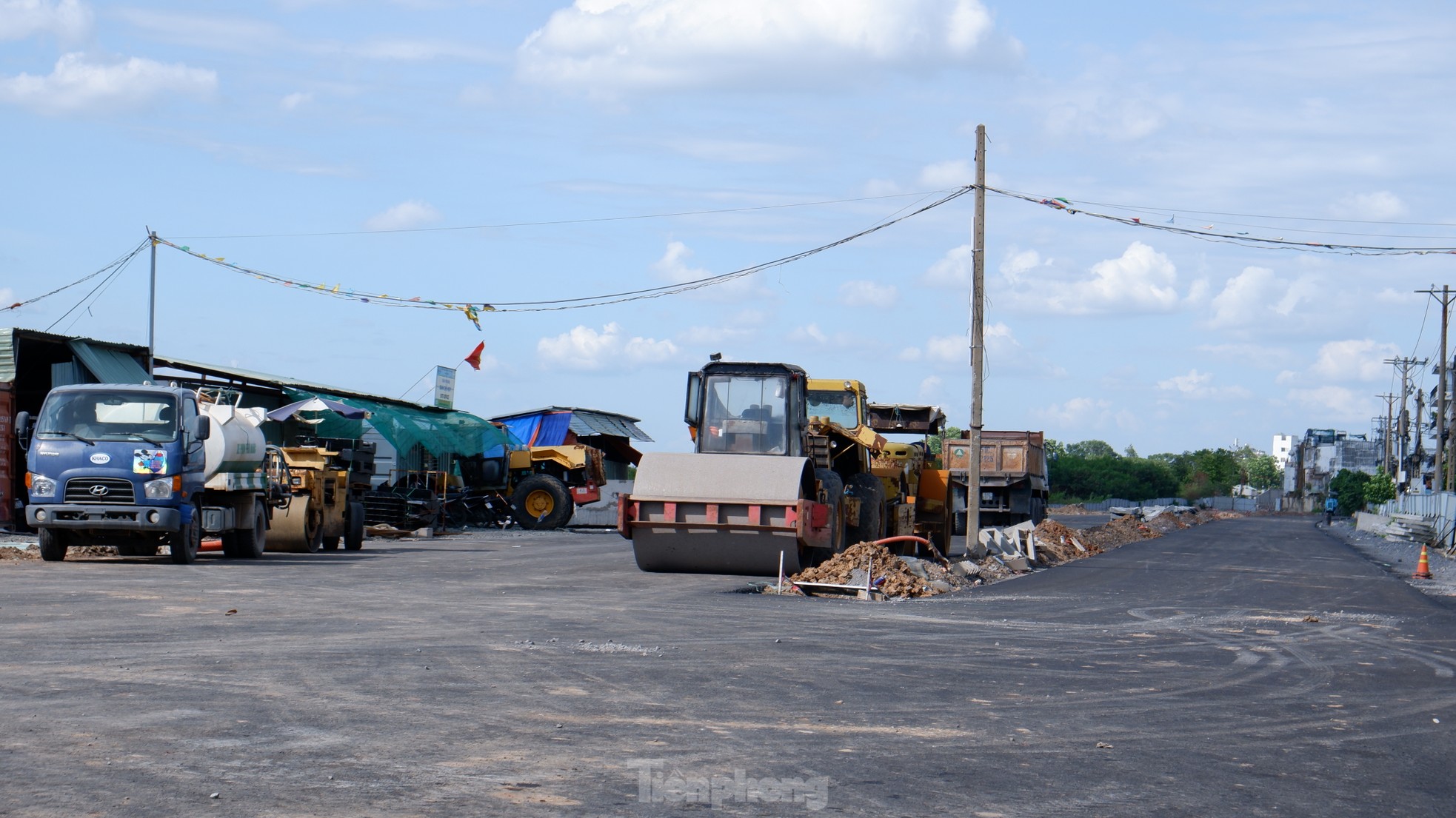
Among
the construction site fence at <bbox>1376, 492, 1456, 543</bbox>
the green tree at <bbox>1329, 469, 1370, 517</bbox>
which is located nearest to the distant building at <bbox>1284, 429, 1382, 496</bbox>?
the green tree at <bbox>1329, 469, 1370, 517</bbox>

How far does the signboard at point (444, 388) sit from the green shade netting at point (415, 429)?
267 inches

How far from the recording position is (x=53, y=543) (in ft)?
67.8

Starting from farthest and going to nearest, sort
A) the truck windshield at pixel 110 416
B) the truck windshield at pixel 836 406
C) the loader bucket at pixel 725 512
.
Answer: the truck windshield at pixel 836 406 < the truck windshield at pixel 110 416 < the loader bucket at pixel 725 512

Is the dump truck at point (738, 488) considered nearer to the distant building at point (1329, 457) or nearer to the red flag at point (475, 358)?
the red flag at point (475, 358)

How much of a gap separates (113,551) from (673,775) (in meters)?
19.1

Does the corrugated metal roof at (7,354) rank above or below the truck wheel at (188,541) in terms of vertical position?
above

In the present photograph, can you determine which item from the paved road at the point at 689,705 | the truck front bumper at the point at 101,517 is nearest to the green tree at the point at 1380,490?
the paved road at the point at 689,705

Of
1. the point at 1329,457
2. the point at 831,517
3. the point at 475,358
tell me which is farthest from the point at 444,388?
the point at 1329,457

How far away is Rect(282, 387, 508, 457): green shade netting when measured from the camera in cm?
3681

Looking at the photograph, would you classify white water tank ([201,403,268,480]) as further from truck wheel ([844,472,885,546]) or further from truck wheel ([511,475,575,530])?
truck wheel ([511,475,575,530])

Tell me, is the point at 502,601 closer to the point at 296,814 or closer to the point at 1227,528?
the point at 296,814

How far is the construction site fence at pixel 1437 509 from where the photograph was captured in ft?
129

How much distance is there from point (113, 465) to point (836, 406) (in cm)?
1106

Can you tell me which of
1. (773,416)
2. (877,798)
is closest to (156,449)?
(773,416)
